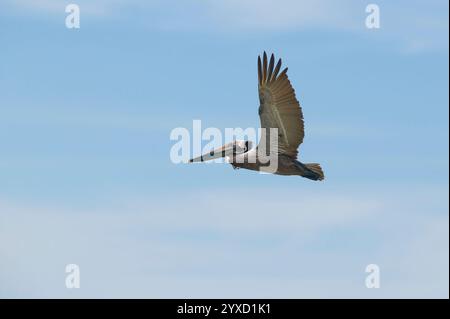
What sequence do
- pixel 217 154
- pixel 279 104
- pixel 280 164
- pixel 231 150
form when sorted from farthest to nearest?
pixel 217 154 → pixel 231 150 → pixel 280 164 → pixel 279 104

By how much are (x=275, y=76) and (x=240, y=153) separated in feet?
9.98

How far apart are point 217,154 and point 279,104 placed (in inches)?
125

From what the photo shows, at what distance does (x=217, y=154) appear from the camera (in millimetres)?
28281

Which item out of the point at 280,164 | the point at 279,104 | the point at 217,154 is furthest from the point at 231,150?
the point at 279,104

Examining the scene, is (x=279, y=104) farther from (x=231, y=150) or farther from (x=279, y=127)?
(x=231, y=150)

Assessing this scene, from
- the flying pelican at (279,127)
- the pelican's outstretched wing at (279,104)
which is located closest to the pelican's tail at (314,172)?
the flying pelican at (279,127)

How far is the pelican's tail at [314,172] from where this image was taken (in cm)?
2731

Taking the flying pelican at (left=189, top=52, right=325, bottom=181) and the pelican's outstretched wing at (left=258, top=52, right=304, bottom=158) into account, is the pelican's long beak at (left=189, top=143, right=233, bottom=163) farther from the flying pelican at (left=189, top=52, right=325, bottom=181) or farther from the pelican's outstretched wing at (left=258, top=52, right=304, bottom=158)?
the pelican's outstretched wing at (left=258, top=52, right=304, bottom=158)

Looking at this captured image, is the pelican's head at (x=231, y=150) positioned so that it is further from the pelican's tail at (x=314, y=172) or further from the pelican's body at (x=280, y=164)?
the pelican's tail at (x=314, y=172)
